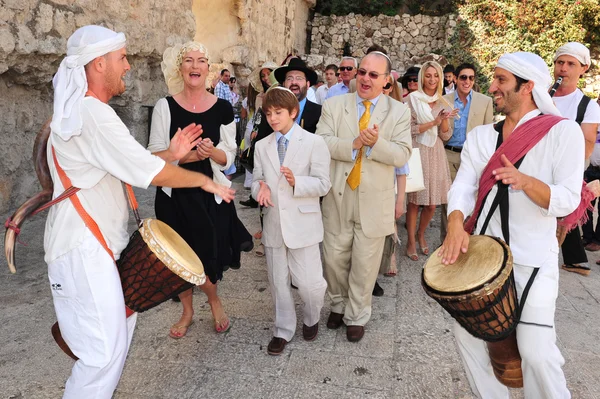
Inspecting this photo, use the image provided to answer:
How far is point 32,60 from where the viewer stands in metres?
4.53

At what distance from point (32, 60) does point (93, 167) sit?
10.3 ft

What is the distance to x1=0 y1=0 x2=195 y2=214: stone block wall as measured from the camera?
427cm

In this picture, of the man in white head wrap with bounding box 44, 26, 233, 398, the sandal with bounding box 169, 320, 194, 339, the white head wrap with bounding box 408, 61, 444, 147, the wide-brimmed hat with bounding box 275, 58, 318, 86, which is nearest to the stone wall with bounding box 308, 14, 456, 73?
the white head wrap with bounding box 408, 61, 444, 147

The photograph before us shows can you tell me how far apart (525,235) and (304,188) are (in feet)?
4.44

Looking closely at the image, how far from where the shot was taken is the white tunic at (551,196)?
2145 mm

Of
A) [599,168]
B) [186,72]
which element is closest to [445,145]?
[599,168]

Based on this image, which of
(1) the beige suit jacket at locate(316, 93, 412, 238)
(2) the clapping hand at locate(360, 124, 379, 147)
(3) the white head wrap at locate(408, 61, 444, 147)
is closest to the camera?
(2) the clapping hand at locate(360, 124, 379, 147)

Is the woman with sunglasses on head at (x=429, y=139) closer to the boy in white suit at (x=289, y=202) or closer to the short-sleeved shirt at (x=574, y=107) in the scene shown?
the short-sleeved shirt at (x=574, y=107)

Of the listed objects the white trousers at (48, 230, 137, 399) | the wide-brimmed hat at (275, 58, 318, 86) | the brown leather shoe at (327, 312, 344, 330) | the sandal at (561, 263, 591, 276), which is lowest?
the sandal at (561, 263, 591, 276)

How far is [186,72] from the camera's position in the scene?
327 cm

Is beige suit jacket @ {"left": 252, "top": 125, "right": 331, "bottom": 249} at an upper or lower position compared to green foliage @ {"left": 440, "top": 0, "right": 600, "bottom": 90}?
lower

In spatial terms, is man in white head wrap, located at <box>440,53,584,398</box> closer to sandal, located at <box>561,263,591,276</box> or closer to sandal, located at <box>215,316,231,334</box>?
sandal, located at <box>215,316,231,334</box>

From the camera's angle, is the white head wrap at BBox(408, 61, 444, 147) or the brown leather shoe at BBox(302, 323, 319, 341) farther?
the white head wrap at BBox(408, 61, 444, 147)

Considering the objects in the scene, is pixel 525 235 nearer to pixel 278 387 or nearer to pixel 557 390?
pixel 557 390
